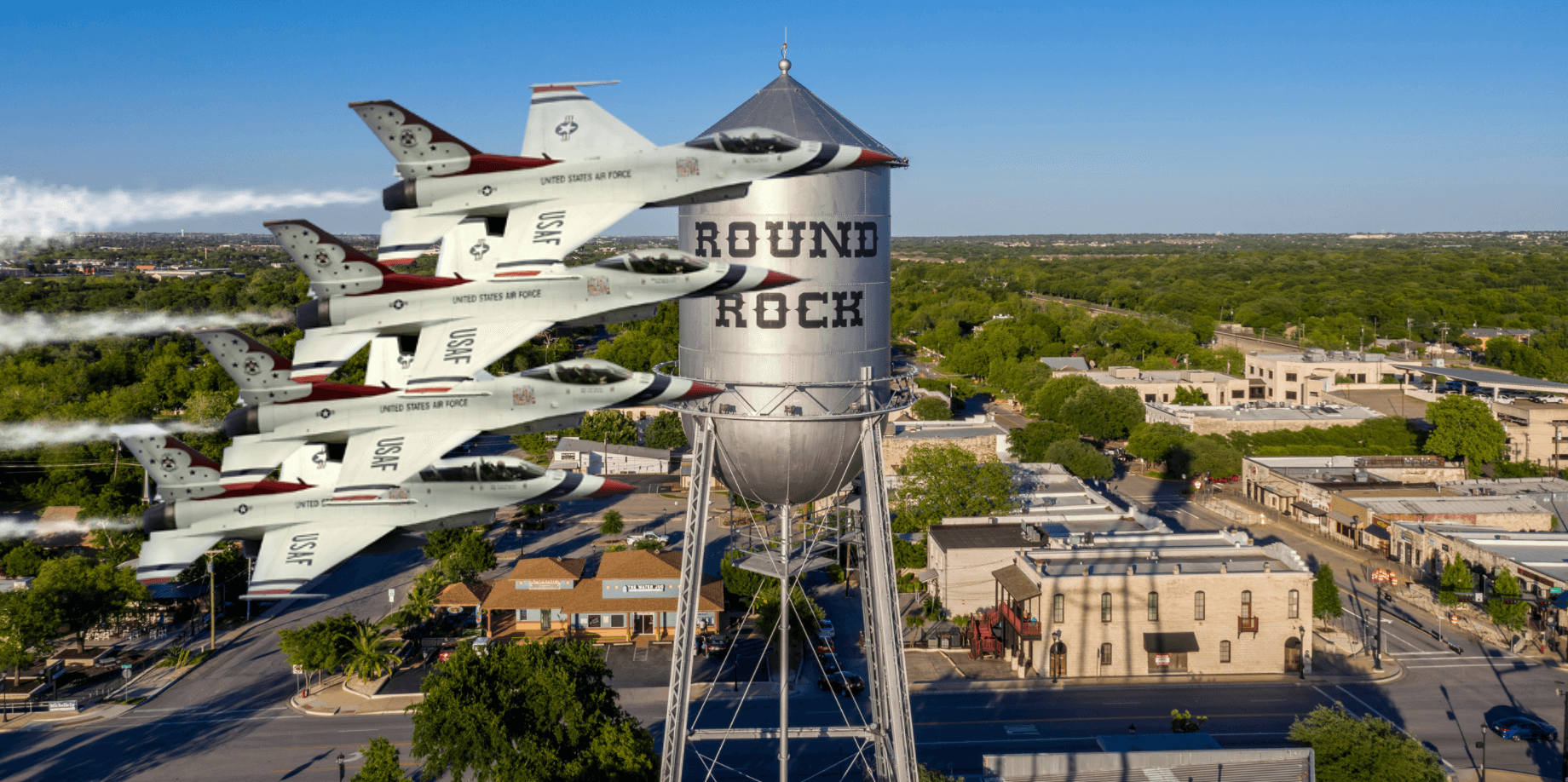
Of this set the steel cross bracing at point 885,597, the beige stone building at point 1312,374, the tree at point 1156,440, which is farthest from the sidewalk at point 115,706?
the beige stone building at point 1312,374

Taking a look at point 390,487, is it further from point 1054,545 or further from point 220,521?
point 1054,545

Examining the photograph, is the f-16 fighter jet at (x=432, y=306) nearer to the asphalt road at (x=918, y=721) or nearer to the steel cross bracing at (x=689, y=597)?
the steel cross bracing at (x=689, y=597)

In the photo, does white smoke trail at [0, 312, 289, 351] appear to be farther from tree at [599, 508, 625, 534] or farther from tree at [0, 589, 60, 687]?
tree at [599, 508, 625, 534]

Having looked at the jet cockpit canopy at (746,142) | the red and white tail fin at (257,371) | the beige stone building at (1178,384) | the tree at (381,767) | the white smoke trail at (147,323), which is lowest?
the tree at (381,767)

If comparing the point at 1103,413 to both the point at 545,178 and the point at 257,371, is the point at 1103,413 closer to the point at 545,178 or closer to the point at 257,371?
the point at 545,178

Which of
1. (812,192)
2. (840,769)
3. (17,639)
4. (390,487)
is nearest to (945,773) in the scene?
(840,769)
